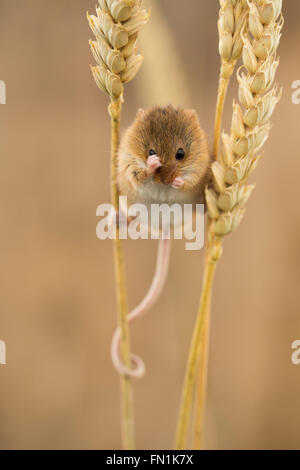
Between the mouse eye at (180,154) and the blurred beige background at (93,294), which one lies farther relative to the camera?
the blurred beige background at (93,294)

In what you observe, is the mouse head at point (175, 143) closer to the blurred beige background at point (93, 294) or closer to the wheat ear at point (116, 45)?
the wheat ear at point (116, 45)

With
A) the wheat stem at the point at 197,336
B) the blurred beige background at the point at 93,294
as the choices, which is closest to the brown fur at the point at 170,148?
the wheat stem at the point at 197,336

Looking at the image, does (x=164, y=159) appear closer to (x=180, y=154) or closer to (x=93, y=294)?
(x=180, y=154)

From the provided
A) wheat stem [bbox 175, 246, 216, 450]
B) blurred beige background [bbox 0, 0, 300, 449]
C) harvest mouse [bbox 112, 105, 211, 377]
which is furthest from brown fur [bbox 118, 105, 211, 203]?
blurred beige background [bbox 0, 0, 300, 449]

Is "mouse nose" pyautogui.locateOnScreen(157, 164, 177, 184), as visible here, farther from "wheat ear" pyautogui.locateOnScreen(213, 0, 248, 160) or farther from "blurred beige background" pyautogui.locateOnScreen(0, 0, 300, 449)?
"blurred beige background" pyautogui.locateOnScreen(0, 0, 300, 449)

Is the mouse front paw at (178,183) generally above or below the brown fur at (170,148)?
below
